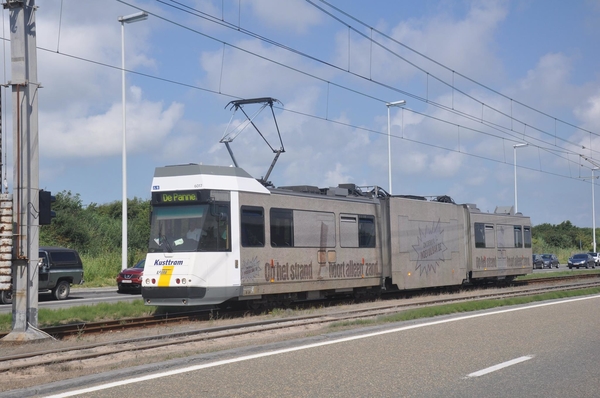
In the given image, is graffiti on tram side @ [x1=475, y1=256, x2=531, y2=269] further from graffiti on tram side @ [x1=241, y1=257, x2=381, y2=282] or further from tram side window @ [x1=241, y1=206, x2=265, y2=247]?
tram side window @ [x1=241, y1=206, x2=265, y2=247]

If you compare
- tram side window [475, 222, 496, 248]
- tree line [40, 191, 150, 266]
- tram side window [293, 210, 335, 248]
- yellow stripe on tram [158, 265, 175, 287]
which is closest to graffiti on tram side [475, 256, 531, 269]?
tram side window [475, 222, 496, 248]

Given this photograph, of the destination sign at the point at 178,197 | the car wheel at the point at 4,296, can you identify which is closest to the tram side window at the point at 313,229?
the destination sign at the point at 178,197

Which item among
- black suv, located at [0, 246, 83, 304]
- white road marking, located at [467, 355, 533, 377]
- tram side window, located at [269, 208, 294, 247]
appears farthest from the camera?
black suv, located at [0, 246, 83, 304]

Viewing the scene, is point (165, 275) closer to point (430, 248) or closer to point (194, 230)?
point (194, 230)

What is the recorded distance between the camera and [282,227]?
19.5m

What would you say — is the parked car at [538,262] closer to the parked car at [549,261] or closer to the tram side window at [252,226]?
the parked car at [549,261]

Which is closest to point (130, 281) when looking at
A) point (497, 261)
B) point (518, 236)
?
point (497, 261)

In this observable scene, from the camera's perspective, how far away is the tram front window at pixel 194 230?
17.5 metres

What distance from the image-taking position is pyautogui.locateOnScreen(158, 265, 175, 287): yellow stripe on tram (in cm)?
1748

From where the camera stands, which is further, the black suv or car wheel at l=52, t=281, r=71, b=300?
car wheel at l=52, t=281, r=71, b=300

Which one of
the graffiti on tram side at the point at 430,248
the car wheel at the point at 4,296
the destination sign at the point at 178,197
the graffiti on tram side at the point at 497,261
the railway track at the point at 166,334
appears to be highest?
the destination sign at the point at 178,197

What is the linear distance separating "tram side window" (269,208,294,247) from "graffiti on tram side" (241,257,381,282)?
550 millimetres

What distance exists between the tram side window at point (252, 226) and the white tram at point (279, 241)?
25 mm

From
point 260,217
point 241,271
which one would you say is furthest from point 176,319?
point 260,217
